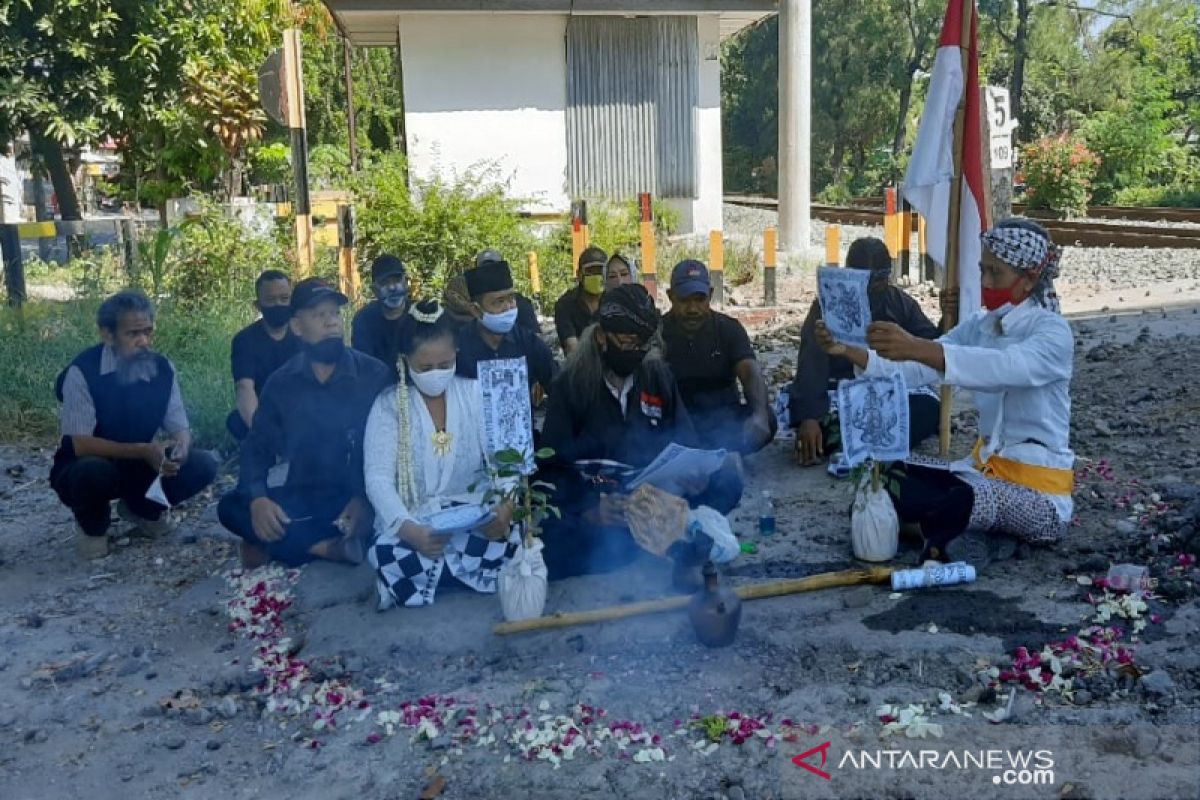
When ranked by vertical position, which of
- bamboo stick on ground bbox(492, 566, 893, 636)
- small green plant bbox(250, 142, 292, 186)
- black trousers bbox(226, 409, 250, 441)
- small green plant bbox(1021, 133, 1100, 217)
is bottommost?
bamboo stick on ground bbox(492, 566, 893, 636)

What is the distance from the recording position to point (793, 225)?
17062 mm

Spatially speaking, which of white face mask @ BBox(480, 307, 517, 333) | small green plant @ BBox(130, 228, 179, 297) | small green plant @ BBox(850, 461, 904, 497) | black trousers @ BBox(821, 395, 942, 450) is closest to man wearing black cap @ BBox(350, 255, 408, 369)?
white face mask @ BBox(480, 307, 517, 333)

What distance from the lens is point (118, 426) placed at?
6.23 meters

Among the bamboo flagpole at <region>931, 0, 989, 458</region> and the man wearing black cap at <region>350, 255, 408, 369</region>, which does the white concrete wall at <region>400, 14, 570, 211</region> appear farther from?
the bamboo flagpole at <region>931, 0, 989, 458</region>

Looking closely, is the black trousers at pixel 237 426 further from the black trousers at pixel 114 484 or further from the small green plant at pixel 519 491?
the small green plant at pixel 519 491

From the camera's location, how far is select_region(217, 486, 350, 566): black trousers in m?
5.55

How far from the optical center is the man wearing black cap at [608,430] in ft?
16.5

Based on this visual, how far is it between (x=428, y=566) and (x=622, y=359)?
124 centimetres

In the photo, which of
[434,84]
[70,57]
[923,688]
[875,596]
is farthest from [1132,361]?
[70,57]

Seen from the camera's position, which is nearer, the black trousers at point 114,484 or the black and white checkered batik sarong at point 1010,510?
the black and white checkered batik sarong at point 1010,510

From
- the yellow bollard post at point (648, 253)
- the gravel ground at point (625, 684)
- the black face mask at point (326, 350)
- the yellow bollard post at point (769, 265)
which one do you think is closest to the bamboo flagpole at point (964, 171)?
the gravel ground at point (625, 684)

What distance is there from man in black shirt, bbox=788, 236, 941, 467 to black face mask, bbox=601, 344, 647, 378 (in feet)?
6.16

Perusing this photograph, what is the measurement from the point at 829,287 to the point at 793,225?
40.2 feet
